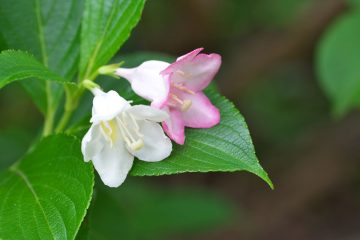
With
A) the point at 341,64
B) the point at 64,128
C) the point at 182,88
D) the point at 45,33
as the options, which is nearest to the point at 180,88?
the point at 182,88

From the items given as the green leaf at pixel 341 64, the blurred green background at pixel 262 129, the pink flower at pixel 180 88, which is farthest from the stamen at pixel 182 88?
the blurred green background at pixel 262 129

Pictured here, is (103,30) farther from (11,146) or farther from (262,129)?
(262,129)

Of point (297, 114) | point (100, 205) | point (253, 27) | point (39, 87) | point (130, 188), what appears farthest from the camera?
point (297, 114)

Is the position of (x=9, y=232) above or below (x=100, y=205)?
above

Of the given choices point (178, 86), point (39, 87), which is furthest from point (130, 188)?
point (178, 86)

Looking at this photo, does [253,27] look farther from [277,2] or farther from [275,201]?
[275,201]
